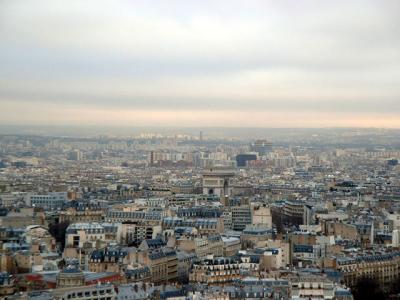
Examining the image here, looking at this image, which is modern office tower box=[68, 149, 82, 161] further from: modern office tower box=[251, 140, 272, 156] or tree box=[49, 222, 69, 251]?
tree box=[49, 222, 69, 251]

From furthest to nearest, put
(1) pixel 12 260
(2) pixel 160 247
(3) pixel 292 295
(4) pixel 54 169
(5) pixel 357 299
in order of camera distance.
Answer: (4) pixel 54 169 → (2) pixel 160 247 → (1) pixel 12 260 → (5) pixel 357 299 → (3) pixel 292 295

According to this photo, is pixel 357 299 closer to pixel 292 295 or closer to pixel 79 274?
pixel 292 295

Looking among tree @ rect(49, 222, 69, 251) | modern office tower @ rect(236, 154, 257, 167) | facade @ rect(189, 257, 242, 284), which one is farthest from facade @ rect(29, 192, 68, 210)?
modern office tower @ rect(236, 154, 257, 167)

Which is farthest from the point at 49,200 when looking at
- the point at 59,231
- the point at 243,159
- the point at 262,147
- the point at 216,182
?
the point at 262,147

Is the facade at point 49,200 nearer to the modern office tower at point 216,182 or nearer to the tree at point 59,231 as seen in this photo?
the tree at point 59,231

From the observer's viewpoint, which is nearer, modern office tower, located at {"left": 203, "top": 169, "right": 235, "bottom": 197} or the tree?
the tree

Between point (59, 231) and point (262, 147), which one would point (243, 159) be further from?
Result: point (59, 231)

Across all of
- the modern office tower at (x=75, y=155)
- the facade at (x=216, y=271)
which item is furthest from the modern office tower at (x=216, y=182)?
the modern office tower at (x=75, y=155)

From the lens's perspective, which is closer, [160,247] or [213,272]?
[213,272]

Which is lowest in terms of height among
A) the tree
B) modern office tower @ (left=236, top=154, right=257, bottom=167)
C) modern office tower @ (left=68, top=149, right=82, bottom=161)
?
modern office tower @ (left=236, top=154, right=257, bottom=167)

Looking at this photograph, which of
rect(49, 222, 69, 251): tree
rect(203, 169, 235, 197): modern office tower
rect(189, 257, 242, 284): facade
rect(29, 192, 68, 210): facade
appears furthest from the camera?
rect(203, 169, 235, 197): modern office tower

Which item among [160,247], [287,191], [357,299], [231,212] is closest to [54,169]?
[287,191]
